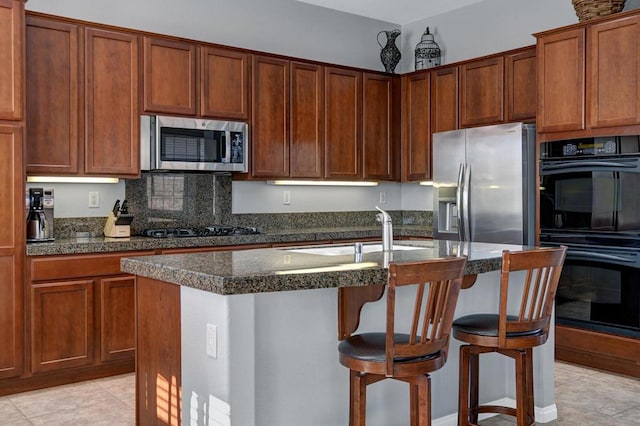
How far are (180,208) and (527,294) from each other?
Result: 318cm

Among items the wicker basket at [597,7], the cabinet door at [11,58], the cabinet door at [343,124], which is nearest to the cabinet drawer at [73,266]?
the cabinet door at [11,58]

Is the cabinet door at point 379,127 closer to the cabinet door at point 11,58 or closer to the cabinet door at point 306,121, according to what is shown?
the cabinet door at point 306,121

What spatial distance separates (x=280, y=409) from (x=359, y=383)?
0.43 meters

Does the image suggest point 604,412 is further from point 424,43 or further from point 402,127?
point 424,43

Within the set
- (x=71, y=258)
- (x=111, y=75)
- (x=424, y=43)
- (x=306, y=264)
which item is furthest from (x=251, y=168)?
(x=306, y=264)

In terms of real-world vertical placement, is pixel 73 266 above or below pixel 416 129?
below

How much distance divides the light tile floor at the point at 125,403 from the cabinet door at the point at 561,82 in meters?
1.75

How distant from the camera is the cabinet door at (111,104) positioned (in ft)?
13.9

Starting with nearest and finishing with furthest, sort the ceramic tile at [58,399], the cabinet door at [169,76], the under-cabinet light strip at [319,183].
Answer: the ceramic tile at [58,399] → the cabinet door at [169,76] → the under-cabinet light strip at [319,183]

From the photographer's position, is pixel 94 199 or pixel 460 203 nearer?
pixel 94 199

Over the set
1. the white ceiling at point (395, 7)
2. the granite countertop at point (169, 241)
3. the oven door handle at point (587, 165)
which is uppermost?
the white ceiling at point (395, 7)

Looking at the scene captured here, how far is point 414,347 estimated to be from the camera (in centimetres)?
216

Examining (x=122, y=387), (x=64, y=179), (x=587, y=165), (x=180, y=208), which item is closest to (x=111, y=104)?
(x=64, y=179)

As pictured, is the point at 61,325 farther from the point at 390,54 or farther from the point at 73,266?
the point at 390,54
